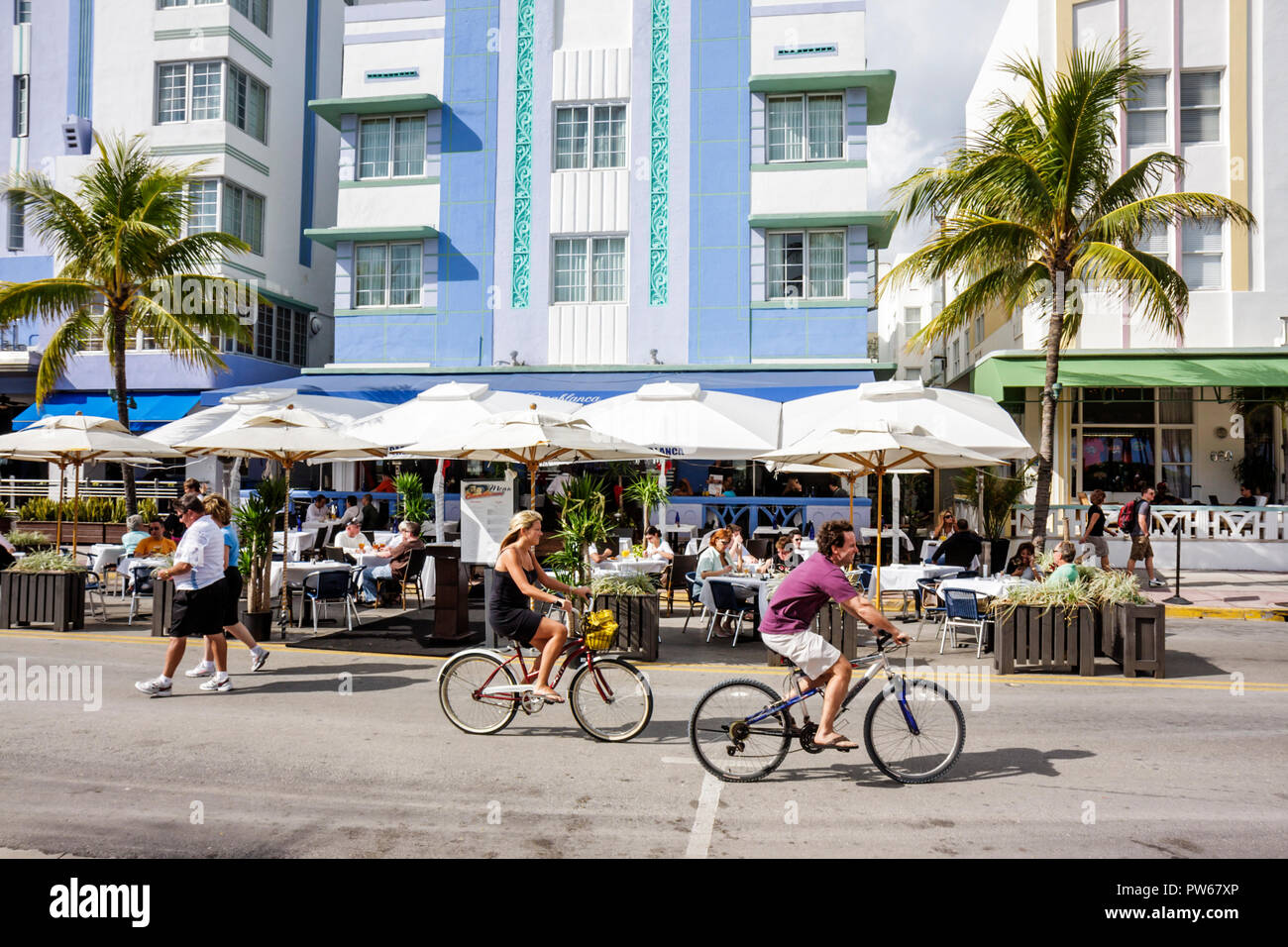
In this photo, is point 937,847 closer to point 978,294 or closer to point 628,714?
point 628,714

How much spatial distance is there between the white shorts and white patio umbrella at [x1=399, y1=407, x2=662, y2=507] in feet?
15.6

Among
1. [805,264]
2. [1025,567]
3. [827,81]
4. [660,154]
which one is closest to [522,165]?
[660,154]

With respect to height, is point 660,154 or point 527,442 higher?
point 660,154

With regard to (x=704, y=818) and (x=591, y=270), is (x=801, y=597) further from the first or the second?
(x=591, y=270)

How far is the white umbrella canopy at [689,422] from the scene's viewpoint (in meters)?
15.1

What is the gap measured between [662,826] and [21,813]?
3703mm

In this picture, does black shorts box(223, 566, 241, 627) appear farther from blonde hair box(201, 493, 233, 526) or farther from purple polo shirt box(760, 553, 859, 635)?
purple polo shirt box(760, 553, 859, 635)

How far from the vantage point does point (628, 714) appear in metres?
7.30

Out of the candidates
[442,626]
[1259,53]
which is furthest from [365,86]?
[1259,53]

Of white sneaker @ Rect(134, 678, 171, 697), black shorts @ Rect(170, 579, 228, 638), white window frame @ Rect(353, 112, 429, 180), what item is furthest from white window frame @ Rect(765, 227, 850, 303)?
white sneaker @ Rect(134, 678, 171, 697)

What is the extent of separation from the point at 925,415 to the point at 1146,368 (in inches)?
375

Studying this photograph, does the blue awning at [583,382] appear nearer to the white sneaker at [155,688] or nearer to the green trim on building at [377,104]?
the green trim on building at [377,104]

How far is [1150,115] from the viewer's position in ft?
72.2

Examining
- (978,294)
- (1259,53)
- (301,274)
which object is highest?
(1259,53)
